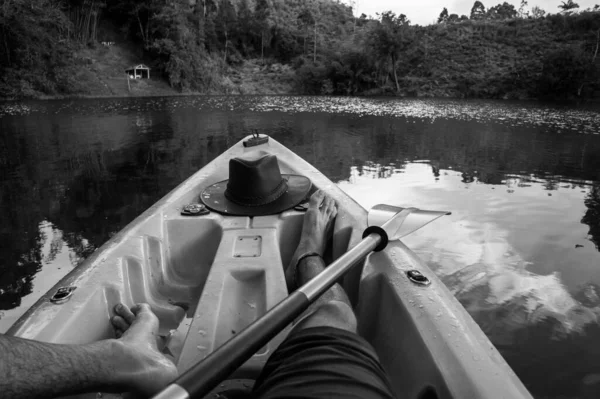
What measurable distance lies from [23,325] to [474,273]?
231 centimetres

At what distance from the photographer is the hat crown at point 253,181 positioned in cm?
204

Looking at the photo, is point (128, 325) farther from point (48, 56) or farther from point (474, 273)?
point (48, 56)

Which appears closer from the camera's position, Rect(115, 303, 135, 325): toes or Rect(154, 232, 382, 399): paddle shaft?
Rect(154, 232, 382, 399): paddle shaft

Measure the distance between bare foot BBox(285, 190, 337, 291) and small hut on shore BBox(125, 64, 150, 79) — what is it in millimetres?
28039

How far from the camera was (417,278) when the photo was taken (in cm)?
126

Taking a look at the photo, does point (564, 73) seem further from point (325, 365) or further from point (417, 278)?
point (325, 365)

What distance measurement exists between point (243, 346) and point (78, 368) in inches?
13.9

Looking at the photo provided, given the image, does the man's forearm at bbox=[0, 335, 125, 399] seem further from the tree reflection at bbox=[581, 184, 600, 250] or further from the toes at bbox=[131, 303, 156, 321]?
the tree reflection at bbox=[581, 184, 600, 250]

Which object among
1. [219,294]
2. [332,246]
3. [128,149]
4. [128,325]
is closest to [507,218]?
[332,246]

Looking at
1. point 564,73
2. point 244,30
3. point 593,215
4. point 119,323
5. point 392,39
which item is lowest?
point 593,215

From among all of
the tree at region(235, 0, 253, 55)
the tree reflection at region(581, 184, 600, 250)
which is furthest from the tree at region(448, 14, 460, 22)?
the tree reflection at region(581, 184, 600, 250)

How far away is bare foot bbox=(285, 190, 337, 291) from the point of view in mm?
1699

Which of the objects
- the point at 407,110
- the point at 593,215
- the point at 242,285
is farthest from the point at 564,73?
the point at 242,285

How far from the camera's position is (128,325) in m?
1.27
